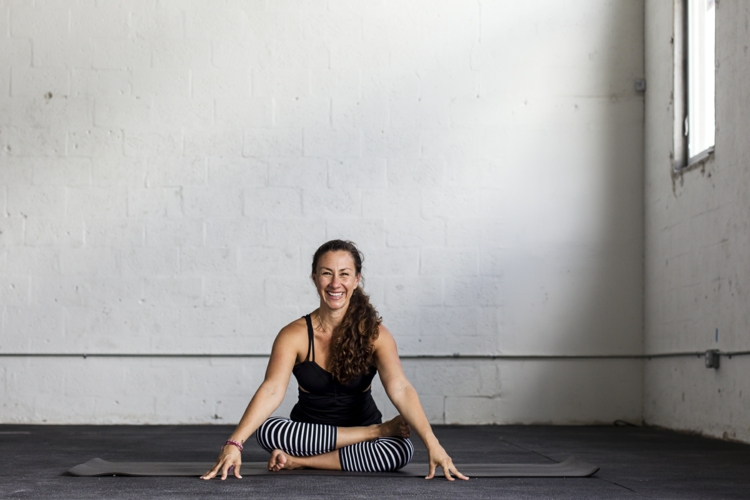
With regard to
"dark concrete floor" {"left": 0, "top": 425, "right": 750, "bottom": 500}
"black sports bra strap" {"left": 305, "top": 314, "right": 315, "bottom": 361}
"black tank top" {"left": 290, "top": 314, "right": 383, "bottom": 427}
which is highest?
"black sports bra strap" {"left": 305, "top": 314, "right": 315, "bottom": 361}

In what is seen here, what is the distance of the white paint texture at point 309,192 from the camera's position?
5.71 metres

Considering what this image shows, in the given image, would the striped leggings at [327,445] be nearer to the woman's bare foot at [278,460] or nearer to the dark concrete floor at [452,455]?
the woman's bare foot at [278,460]

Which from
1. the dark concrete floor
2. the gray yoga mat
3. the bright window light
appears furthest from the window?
the gray yoga mat

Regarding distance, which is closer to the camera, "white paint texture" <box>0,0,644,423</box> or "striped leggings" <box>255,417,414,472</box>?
"striped leggings" <box>255,417,414,472</box>

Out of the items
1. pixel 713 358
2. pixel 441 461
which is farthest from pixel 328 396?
pixel 713 358

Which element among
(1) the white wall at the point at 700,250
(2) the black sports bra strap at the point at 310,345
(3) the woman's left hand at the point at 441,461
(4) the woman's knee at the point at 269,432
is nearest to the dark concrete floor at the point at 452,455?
(3) the woman's left hand at the point at 441,461

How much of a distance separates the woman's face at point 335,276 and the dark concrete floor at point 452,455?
0.59 metres

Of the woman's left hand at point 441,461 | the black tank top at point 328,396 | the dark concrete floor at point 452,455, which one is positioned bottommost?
the dark concrete floor at point 452,455

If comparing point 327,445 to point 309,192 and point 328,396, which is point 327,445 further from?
point 309,192

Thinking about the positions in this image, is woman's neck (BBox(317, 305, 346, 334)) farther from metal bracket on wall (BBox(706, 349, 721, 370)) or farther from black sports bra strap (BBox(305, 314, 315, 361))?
metal bracket on wall (BBox(706, 349, 721, 370))

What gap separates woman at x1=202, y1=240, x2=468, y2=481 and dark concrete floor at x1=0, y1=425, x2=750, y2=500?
147mm

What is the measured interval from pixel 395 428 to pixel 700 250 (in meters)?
2.80

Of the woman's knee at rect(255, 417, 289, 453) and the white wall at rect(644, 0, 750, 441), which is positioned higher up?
the white wall at rect(644, 0, 750, 441)

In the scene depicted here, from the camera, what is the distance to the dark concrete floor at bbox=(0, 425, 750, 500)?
2.57 m
